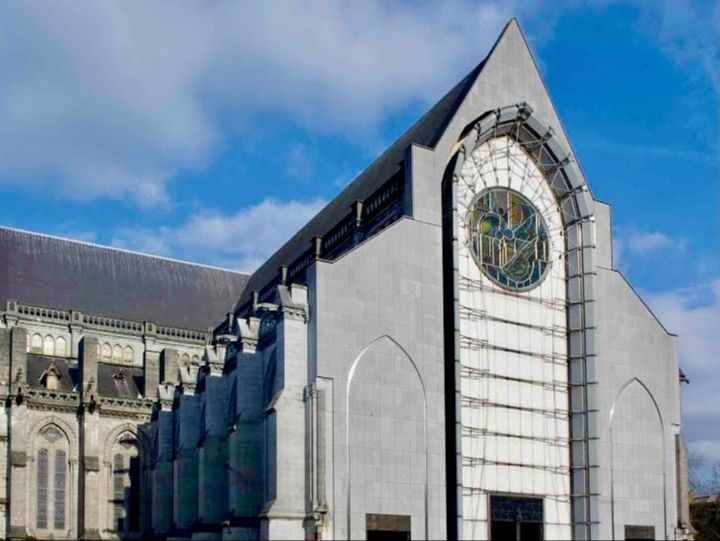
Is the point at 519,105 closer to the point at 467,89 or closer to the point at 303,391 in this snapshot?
the point at 467,89

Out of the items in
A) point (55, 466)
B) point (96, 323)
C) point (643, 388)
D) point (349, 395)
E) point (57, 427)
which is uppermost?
point (96, 323)

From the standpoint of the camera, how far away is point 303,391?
34562 millimetres

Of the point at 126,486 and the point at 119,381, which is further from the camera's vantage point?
the point at 119,381

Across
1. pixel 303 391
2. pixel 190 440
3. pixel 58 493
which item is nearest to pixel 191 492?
pixel 190 440

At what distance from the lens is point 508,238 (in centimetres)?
4106

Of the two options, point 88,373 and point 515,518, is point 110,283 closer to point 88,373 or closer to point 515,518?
point 88,373

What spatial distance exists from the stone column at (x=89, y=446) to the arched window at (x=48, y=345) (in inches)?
136

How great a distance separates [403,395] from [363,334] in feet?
8.47

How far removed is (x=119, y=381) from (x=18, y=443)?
8.18 metres

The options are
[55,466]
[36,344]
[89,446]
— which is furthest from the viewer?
[36,344]

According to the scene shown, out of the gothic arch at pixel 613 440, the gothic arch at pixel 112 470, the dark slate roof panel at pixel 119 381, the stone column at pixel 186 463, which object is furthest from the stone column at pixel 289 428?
the dark slate roof panel at pixel 119 381

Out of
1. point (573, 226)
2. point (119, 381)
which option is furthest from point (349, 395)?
point (119, 381)

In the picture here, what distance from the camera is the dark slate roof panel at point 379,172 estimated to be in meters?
42.0

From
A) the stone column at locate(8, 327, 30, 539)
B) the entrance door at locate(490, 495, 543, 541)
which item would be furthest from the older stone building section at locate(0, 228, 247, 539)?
the entrance door at locate(490, 495, 543, 541)
